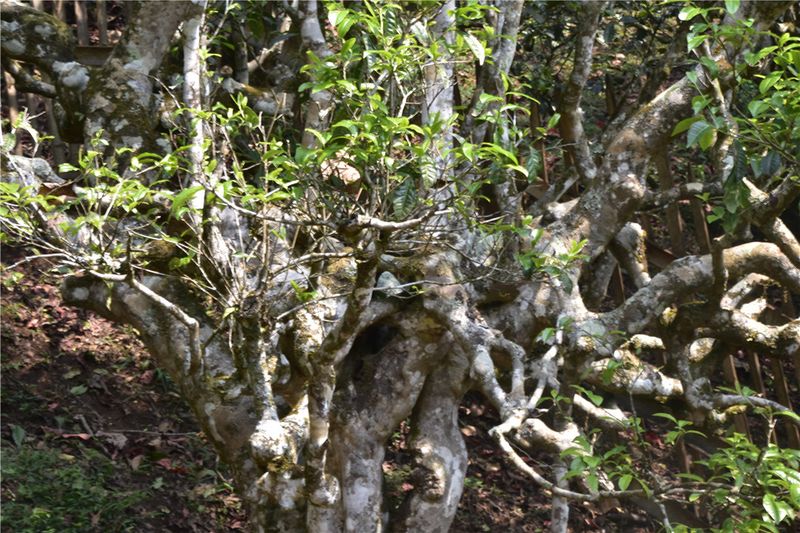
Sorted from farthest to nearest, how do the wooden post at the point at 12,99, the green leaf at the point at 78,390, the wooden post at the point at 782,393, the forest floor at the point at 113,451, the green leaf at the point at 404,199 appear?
the wooden post at the point at 12,99 < the green leaf at the point at 78,390 < the wooden post at the point at 782,393 < the forest floor at the point at 113,451 < the green leaf at the point at 404,199

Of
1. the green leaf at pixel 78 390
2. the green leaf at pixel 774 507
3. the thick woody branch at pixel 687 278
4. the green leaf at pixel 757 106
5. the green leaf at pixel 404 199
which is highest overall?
the green leaf at pixel 757 106

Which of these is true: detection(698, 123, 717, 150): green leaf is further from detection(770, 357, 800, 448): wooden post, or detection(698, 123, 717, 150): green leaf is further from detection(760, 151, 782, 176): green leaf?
detection(770, 357, 800, 448): wooden post

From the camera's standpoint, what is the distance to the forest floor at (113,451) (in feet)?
17.4

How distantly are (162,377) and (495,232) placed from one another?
3.36m

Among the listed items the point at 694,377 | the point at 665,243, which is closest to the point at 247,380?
the point at 694,377

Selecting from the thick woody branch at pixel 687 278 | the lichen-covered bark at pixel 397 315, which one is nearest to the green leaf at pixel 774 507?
the lichen-covered bark at pixel 397 315

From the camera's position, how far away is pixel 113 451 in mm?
5934

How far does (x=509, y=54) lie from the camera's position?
4.77 metres

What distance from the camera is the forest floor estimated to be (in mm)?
5297

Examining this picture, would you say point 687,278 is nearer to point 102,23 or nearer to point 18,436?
point 18,436

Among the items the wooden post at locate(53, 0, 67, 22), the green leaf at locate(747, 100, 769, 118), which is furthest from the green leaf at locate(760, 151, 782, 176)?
the wooden post at locate(53, 0, 67, 22)

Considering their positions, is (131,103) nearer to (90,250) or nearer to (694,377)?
(90,250)

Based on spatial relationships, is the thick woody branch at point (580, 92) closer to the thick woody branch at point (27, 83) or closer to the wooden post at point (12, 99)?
the thick woody branch at point (27, 83)

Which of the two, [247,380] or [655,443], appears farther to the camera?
[655,443]
